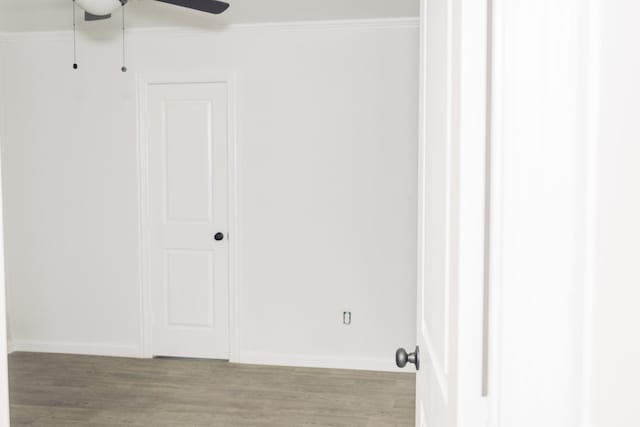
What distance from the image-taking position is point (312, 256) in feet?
15.3

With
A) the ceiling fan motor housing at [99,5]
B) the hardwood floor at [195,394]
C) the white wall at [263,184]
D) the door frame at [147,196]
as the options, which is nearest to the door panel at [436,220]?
the ceiling fan motor housing at [99,5]

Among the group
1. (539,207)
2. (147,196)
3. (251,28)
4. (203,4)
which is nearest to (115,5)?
(203,4)

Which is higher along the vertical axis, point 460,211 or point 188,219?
point 460,211

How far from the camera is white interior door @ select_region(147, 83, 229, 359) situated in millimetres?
4754

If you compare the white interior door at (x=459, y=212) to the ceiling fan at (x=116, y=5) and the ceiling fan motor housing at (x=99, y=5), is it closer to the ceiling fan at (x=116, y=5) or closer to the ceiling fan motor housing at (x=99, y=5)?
the ceiling fan at (x=116, y=5)

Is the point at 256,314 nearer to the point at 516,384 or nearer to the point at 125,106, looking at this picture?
the point at 125,106

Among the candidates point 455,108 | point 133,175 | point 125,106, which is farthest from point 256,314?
point 455,108

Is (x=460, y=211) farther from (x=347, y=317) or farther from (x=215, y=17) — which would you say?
(x=215, y=17)

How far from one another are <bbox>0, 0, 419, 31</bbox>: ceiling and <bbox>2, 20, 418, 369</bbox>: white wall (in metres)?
0.13

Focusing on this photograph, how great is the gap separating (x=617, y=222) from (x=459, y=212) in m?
0.26

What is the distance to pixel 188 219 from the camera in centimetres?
483

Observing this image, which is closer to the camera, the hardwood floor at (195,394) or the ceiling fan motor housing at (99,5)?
the ceiling fan motor housing at (99,5)

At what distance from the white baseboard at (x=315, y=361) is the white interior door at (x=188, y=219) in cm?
24

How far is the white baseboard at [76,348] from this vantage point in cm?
494
